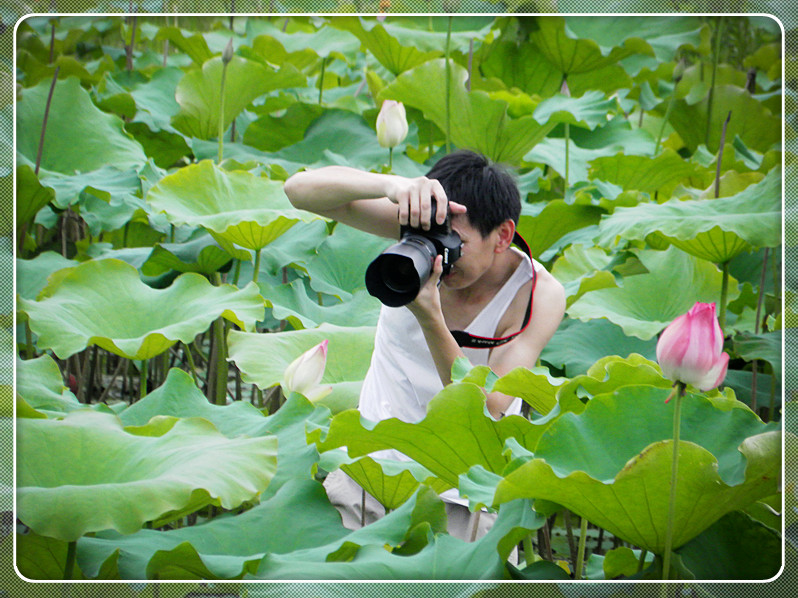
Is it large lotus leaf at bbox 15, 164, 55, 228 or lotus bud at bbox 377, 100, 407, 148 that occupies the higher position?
lotus bud at bbox 377, 100, 407, 148

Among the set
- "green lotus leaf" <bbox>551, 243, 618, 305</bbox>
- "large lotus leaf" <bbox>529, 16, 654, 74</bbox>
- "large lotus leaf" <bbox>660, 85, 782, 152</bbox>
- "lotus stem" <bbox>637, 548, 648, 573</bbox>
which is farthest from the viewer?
"large lotus leaf" <bbox>660, 85, 782, 152</bbox>

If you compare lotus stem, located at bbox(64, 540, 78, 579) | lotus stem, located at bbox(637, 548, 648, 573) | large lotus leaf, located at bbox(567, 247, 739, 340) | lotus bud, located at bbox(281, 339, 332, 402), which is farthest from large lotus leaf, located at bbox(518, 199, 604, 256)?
lotus stem, located at bbox(64, 540, 78, 579)

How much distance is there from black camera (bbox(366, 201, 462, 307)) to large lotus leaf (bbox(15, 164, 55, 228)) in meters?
0.98

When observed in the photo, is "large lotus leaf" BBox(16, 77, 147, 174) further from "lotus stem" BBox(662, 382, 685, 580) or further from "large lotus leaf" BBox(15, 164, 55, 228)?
"lotus stem" BBox(662, 382, 685, 580)

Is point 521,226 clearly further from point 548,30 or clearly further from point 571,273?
point 548,30

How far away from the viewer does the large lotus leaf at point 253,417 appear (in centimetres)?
103

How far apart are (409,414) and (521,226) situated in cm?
73

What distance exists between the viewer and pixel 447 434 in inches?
Answer: 35.6

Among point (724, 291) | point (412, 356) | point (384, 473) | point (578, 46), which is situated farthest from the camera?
point (578, 46)

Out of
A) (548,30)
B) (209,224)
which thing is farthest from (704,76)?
(209,224)

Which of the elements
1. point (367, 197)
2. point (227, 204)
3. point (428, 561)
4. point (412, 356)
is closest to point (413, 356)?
point (412, 356)

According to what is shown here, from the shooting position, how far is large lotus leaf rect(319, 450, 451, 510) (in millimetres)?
942

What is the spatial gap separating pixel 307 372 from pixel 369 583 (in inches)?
16.6

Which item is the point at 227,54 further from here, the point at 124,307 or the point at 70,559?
the point at 70,559
